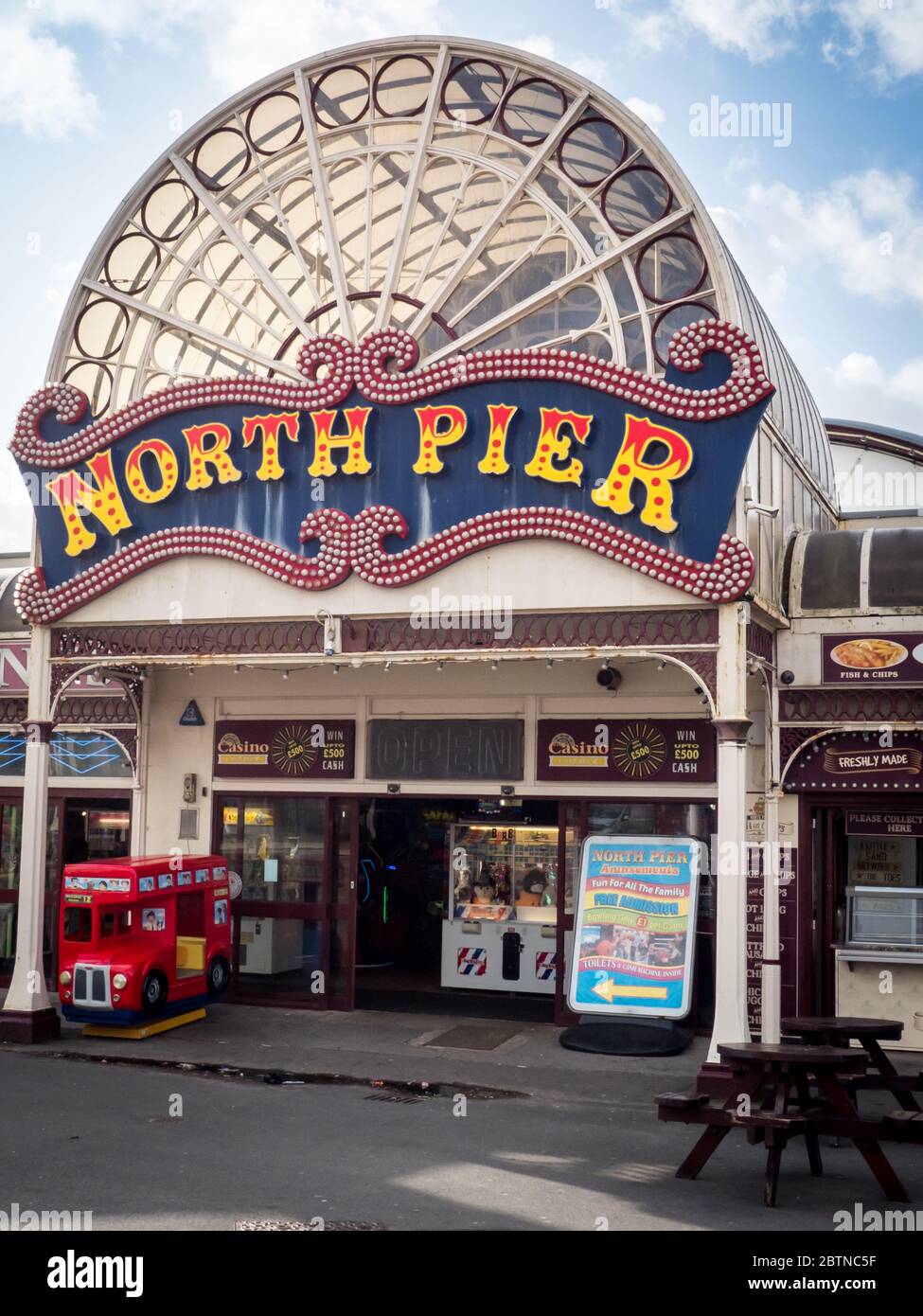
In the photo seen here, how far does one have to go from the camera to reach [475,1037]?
13.9m

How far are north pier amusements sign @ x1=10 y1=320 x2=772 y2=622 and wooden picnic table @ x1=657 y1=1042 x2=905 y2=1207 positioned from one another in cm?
446

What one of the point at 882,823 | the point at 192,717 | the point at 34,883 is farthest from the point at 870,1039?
the point at 192,717

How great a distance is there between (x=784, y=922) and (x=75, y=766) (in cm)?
883

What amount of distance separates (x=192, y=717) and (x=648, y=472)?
6747mm

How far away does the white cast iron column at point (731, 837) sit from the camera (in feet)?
36.7

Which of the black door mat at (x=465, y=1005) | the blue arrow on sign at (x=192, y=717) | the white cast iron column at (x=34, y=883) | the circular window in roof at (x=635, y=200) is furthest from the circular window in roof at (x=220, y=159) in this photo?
the black door mat at (x=465, y=1005)

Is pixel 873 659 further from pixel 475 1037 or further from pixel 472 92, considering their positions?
pixel 472 92

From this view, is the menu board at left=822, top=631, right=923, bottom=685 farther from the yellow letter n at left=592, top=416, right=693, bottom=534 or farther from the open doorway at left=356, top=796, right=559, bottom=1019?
the open doorway at left=356, top=796, right=559, bottom=1019

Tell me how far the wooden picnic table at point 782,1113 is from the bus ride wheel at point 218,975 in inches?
289

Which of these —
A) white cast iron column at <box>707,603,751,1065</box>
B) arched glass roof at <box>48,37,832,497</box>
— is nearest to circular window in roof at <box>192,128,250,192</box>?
arched glass roof at <box>48,37,832,497</box>

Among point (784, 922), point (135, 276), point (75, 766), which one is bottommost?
point (784, 922)

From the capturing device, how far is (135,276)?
1573cm
